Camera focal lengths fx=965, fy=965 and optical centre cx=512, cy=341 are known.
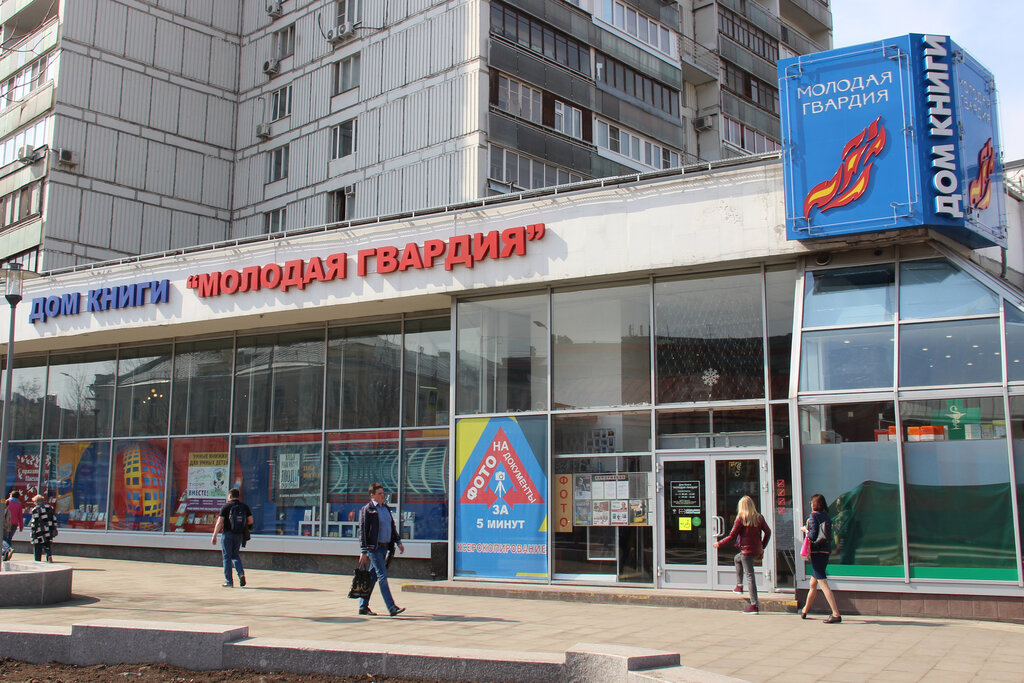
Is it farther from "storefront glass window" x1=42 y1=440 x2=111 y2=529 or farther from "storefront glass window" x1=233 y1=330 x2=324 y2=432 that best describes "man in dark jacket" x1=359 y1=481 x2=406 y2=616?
"storefront glass window" x1=42 y1=440 x2=111 y2=529

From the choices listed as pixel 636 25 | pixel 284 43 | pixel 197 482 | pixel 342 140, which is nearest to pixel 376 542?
pixel 197 482

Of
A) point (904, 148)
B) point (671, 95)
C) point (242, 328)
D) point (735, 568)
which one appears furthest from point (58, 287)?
point (671, 95)

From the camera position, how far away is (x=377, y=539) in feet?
38.3

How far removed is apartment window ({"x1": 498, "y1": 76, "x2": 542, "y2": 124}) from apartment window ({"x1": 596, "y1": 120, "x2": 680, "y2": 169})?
300 centimetres

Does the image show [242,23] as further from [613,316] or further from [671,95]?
[613,316]

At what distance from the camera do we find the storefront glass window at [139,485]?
21.4m

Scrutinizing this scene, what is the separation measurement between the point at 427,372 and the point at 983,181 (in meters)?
9.87

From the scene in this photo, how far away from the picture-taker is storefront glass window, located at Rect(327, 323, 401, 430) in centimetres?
1869

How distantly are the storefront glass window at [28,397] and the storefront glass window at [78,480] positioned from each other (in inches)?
34.1

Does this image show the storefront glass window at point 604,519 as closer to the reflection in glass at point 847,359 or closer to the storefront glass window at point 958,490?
the reflection in glass at point 847,359

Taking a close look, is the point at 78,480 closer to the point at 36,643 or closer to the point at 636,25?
the point at 36,643

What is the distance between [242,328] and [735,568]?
11.8 m

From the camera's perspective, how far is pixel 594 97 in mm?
32625

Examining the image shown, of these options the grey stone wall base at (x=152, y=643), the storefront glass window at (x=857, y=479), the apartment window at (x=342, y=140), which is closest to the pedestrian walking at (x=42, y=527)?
the grey stone wall base at (x=152, y=643)
